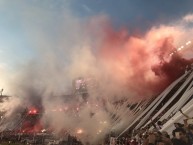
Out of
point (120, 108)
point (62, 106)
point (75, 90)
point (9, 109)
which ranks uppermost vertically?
point (75, 90)

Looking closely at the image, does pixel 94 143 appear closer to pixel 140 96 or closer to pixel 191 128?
pixel 140 96

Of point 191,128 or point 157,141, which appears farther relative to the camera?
point 191,128

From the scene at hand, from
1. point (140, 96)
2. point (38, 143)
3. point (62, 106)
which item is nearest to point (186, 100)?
point (140, 96)

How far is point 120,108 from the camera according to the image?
32.4 metres

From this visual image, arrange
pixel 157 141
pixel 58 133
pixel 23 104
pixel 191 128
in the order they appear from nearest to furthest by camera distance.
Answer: pixel 157 141 → pixel 191 128 → pixel 58 133 → pixel 23 104

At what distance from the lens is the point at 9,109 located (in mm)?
51188

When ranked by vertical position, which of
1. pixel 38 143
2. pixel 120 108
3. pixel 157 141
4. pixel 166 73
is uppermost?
pixel 166 73

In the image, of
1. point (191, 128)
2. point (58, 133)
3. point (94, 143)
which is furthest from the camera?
point (58, 133)

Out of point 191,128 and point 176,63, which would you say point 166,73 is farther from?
point 191,128

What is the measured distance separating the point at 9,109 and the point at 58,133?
2464cm

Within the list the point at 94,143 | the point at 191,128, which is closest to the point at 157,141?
the point at 191,128

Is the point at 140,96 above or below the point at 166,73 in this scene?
below

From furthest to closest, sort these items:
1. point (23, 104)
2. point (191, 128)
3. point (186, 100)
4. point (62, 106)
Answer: point (23, 104) → point (62, 106) → point (186, 100) → point (191, 128)

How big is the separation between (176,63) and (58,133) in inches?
598
